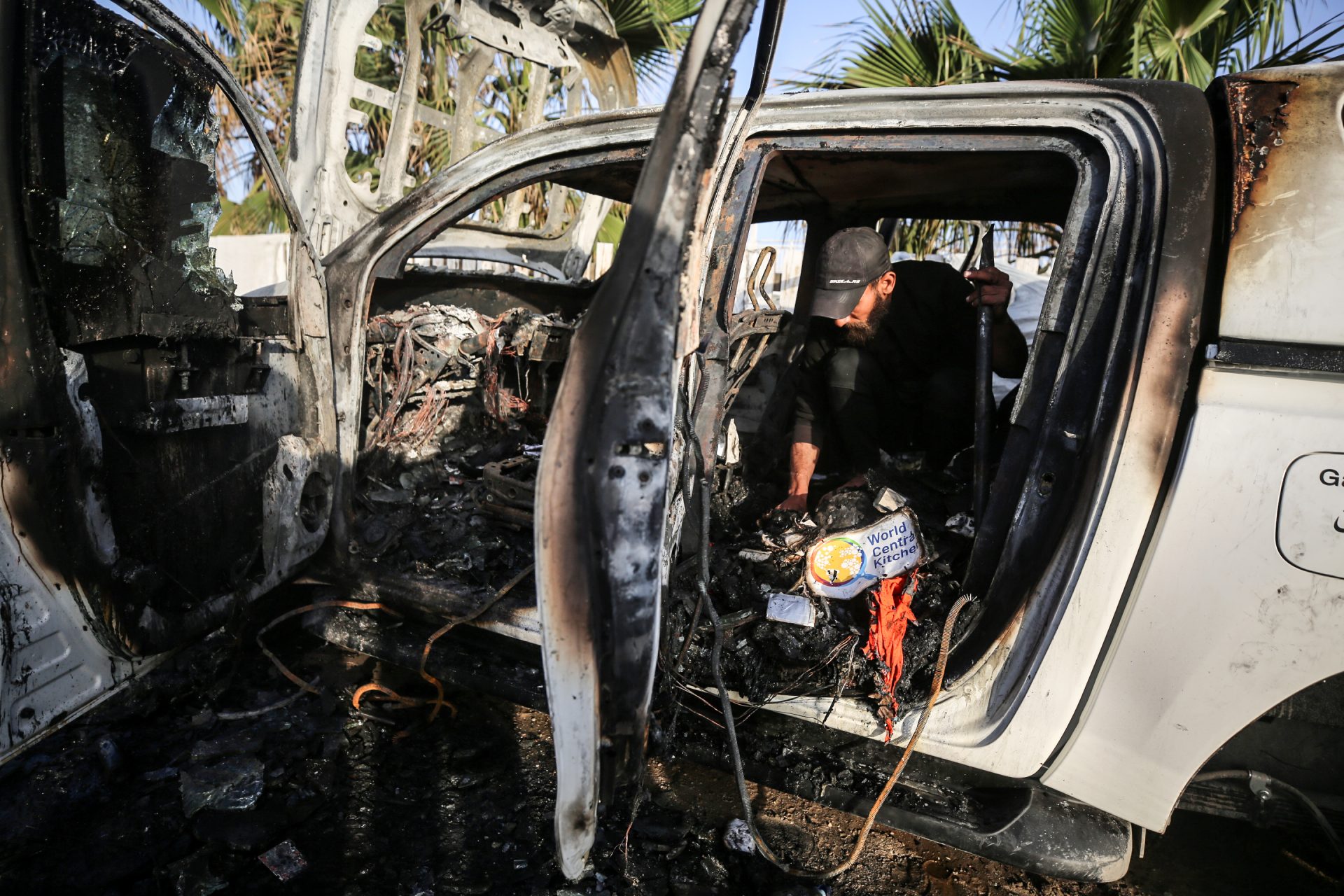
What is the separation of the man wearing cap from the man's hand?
53 cm

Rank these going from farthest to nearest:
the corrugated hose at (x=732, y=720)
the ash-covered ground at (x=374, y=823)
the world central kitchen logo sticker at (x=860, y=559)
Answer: the world central kitchen logo sticker at (x=860, y=559)
the ash-covered ground at (x=374, y=823)
the corrugated hose at (x=732, y=720)

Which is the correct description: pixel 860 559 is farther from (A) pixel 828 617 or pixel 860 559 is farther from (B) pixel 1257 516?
(B) pixel 1257 516

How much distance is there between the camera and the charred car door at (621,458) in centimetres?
130

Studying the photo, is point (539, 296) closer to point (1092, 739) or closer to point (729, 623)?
point (729, 623)

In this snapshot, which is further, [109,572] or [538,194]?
[538,194]

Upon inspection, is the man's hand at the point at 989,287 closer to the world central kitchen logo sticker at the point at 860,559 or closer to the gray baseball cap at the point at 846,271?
the gray baseball cap at the point at 846,271

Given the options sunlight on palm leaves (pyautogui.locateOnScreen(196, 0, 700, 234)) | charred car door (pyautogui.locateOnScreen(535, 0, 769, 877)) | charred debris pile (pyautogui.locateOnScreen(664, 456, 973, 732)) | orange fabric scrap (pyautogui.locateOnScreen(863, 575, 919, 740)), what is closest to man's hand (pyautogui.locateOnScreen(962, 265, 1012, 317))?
charred debris pile (pyautogui.locateOnScreen(664, 456, 973, 732))

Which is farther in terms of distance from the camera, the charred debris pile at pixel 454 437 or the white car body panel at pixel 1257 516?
the charred debris pile at pixel 454 437

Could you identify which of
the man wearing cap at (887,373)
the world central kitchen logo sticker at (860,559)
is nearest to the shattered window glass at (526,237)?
the man wearing cap at (887,373)

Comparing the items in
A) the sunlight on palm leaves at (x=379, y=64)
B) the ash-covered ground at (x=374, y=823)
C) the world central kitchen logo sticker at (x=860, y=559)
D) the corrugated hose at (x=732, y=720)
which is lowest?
the ash-covered ground at (x=374, y=823)

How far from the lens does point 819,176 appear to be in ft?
8.16

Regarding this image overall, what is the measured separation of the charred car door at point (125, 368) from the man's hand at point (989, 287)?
6.87ft

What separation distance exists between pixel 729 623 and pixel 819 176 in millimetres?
1580

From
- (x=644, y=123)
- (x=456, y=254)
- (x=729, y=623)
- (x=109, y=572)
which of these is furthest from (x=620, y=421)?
(x=456, y=254)
